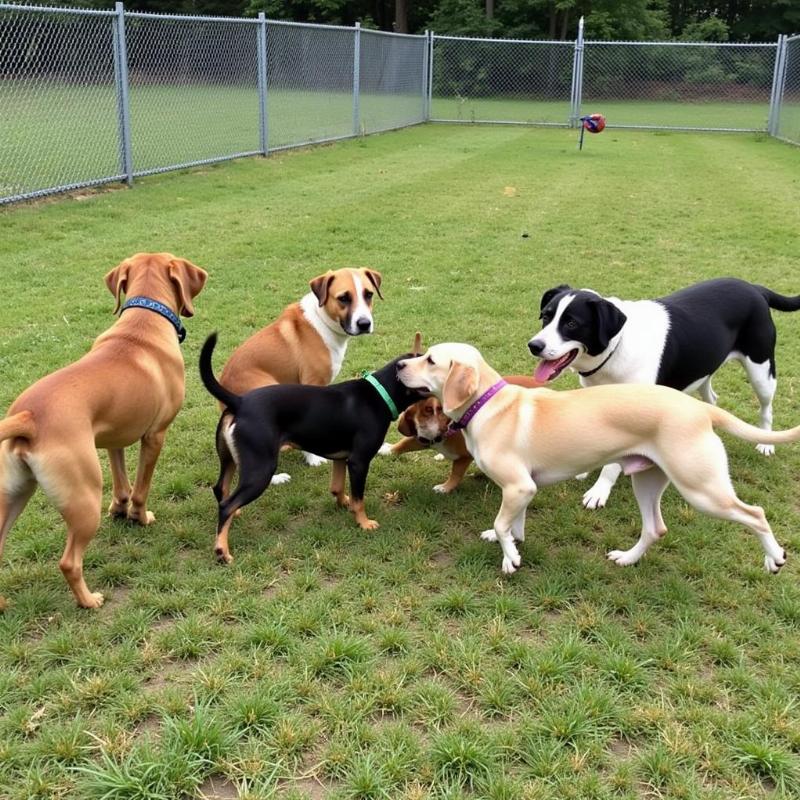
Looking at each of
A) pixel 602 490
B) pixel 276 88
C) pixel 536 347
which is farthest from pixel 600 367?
pixel 276 88

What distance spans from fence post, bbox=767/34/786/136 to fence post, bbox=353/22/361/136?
514 inches

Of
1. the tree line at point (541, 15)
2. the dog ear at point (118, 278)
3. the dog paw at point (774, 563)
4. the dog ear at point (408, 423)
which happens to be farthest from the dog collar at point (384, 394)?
the tree line at point (541, 15)

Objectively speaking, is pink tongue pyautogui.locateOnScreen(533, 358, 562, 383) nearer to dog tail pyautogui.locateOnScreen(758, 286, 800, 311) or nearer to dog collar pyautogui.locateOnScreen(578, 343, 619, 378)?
dog collar pyautogui.locateOnScreen(578, 343, 619, 378)

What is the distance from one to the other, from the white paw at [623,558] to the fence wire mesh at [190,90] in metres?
12.0

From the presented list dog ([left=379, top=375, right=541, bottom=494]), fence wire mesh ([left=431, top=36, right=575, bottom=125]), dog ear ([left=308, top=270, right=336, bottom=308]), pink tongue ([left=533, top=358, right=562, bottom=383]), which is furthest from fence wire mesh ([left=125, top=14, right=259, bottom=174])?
fence wire mesh ([left=431, top=36, right=575, bottom=125])

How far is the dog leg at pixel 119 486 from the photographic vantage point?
397 cm

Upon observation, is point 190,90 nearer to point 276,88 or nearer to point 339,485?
point 276,88

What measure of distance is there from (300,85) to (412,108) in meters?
8.44

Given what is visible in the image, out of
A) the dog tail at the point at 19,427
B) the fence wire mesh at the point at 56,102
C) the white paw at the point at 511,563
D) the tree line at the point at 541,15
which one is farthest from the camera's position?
the tree line at the point at 541,15

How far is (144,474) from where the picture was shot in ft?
12.7

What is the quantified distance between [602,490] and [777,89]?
24.3 metres

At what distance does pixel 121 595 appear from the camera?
348cm

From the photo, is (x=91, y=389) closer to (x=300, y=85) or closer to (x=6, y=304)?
(x=6, y=304)

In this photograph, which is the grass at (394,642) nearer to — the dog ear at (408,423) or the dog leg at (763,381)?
the dog leg at (763,381)
